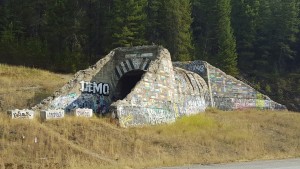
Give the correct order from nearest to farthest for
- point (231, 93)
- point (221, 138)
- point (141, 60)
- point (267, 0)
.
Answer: point (221, 138) < point (141, 60) < point (231, 93) < point (267, 0)

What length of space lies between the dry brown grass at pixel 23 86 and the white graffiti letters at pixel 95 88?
359cm

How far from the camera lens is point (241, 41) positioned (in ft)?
232

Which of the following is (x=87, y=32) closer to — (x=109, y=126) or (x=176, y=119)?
(x=176, y=119)

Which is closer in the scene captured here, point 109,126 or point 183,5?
point 109,126

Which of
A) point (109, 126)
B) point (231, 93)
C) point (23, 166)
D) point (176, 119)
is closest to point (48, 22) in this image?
point (231, 93)

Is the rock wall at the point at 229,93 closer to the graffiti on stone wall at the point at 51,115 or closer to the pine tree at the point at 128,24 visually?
the pine tree at the point at 128,24

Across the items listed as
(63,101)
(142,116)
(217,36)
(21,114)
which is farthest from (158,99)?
(217,36)

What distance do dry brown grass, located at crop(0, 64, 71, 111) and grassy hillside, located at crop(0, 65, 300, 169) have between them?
0.09m

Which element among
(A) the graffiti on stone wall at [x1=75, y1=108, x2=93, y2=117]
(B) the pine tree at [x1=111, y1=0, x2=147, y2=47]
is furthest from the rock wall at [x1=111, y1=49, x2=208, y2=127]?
(B) the pine tree at [x1=111, y1=0, x2=147, y2=47]

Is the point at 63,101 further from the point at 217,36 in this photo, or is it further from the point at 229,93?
the point at 217,36

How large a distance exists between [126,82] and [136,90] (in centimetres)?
731

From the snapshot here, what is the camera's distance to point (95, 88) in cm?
2886

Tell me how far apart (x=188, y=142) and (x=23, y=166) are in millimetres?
9441

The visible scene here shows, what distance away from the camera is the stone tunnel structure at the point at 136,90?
83.5 ft
